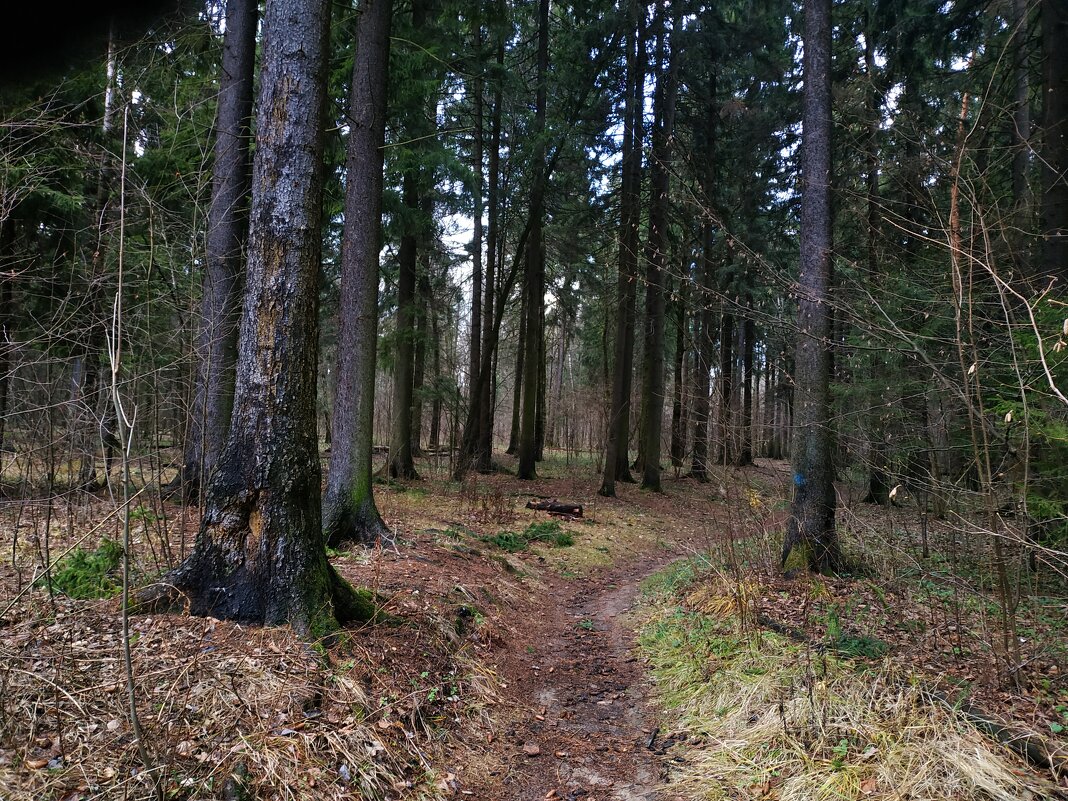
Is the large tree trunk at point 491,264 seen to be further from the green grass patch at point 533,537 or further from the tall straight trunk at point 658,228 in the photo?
the green grass patch at point 533,537

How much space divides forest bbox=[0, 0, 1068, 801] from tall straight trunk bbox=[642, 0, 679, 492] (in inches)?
160

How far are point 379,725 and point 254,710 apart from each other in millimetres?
744

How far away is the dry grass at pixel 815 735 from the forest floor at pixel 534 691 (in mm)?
14

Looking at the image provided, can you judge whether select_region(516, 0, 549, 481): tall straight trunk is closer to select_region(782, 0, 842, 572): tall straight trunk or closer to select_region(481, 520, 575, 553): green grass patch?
select_region(481, 520, 575, 553): green grass patch

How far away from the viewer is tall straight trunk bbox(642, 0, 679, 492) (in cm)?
1479

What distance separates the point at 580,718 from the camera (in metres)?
4.46

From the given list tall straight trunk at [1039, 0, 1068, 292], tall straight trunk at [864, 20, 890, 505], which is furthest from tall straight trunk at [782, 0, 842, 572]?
tall straight trunk at [1039, 0, 1068, 292]

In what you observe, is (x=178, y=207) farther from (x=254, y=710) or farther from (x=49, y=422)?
(x=254, y=710)

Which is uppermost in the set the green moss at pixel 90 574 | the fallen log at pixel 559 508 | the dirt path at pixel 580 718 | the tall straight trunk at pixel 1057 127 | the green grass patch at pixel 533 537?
the tall straight trunk at pixel 1057 127

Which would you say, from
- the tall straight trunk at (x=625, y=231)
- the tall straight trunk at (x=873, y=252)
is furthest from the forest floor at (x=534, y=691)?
the tall straight trunk at (x=625, y=231)

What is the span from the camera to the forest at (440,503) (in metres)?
3.07

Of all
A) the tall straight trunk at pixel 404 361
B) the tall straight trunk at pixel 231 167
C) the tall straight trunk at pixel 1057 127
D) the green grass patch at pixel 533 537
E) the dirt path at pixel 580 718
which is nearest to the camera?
the dirt path at pixel 580 718

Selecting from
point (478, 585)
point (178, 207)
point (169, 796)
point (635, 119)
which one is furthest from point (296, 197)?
point (635, 119)

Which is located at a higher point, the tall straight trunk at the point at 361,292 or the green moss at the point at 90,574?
the tall straight trunk at the point at 361,292
